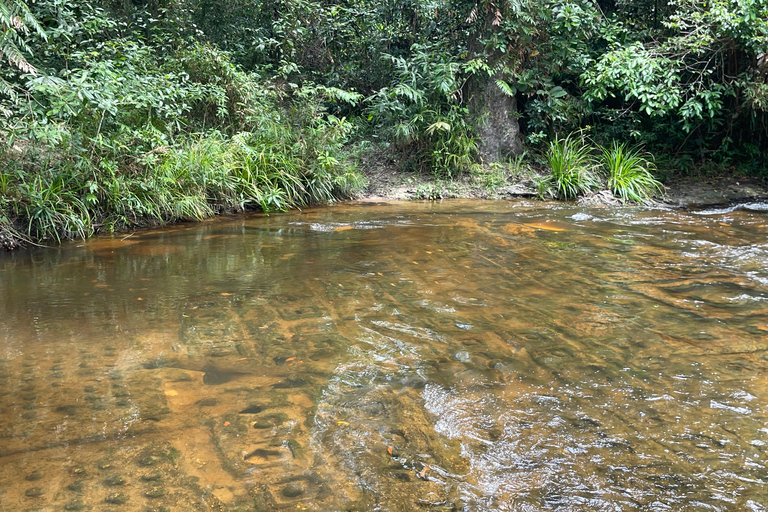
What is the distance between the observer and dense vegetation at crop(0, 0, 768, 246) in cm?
590

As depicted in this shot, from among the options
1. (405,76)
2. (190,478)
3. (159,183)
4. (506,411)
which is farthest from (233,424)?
(405,76)

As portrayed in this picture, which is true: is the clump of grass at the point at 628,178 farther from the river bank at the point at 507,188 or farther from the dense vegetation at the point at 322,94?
the river bank at the point at 507,188

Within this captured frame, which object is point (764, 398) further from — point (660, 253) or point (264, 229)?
point (264, 229)

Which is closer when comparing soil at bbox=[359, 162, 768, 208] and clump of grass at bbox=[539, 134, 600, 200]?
soil at bbox=[359, 162, 768, 208]

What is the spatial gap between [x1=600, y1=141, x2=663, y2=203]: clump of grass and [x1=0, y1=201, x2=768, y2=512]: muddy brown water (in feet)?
11.2

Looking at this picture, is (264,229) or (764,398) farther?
(264,229)

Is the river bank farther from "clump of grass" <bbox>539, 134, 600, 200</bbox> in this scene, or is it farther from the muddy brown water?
the muddy brown water

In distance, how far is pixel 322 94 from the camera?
8758 mm

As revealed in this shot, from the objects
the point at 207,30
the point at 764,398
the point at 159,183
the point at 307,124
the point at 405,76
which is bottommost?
the point at 764,398

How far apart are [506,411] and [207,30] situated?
1008 centimetres

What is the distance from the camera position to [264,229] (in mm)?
6254

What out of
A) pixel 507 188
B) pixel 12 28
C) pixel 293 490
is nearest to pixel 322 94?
pixel 507 188

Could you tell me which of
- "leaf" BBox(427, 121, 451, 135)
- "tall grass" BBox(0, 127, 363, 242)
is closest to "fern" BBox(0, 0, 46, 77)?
"tall grass" BBox(0, 127, 363, 242)

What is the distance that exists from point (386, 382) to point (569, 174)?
672 centimetres
